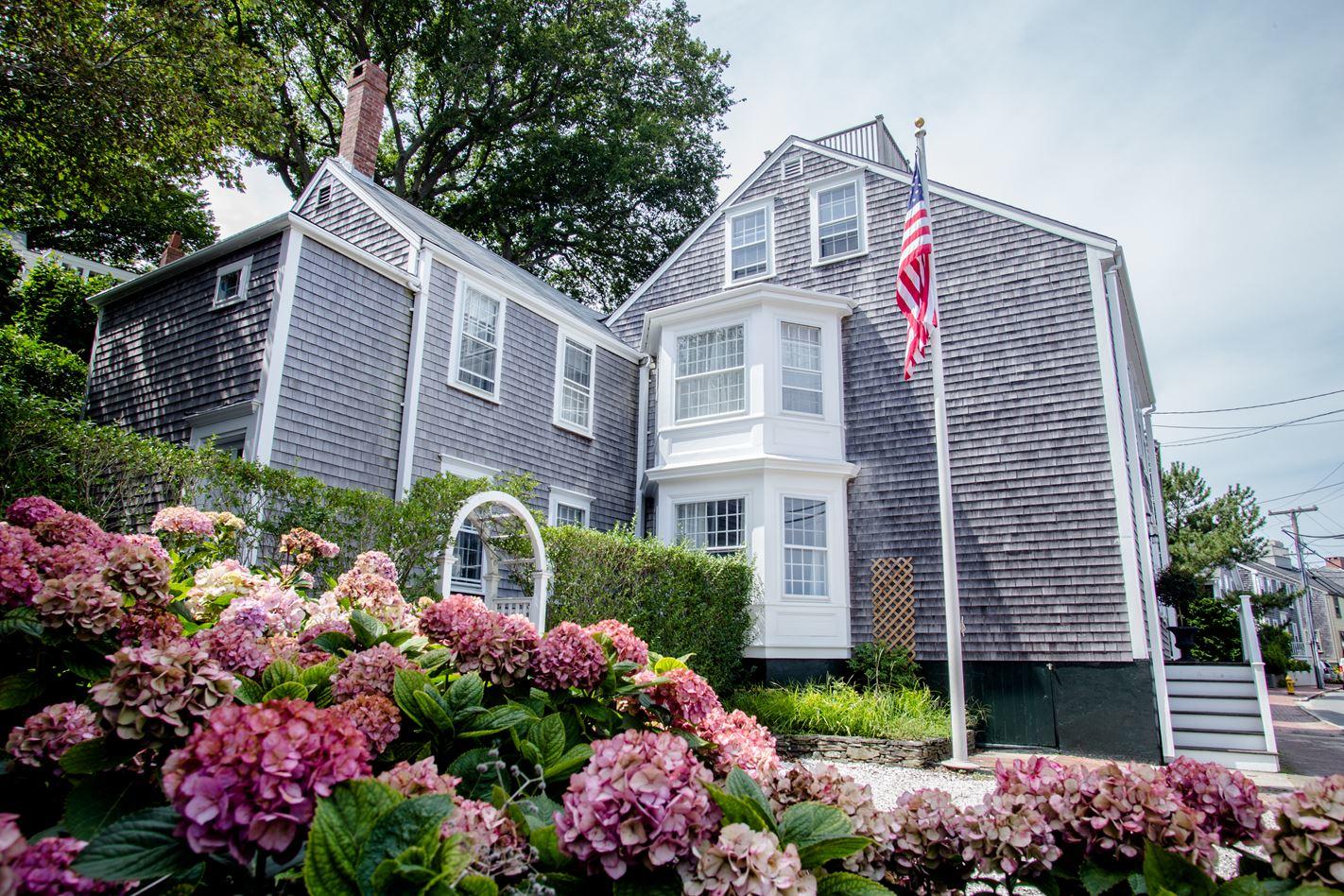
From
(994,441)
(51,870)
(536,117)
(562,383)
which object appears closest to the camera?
(51,870)

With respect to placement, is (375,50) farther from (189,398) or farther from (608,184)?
(189,398)

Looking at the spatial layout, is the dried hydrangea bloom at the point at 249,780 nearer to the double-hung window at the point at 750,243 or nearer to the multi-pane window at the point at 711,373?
the multi-pane window at the point at 711,373

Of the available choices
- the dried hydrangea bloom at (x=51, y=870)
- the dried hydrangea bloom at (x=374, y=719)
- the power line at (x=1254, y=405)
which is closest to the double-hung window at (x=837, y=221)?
the power line at (x=1254, y=405)

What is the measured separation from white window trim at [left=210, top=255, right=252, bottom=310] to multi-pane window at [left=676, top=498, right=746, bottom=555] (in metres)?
6.84

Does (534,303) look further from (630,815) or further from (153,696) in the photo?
(630,815)

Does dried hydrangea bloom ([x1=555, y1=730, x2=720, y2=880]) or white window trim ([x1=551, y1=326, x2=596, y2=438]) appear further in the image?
white window trim ([x1=551, y1=326, x2=596, y2=438])

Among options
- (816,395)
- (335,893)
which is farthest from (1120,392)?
(335,893)

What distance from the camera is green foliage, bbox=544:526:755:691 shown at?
28.0 feet

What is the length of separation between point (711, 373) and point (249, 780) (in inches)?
453

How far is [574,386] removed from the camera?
493 inches

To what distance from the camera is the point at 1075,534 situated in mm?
10023

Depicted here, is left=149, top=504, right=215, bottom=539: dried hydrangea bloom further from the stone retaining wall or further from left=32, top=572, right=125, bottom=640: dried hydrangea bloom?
the stone retaining wall

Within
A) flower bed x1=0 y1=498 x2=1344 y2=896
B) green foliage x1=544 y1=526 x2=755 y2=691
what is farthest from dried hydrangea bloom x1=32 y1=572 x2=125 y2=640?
green foliage x1=544 y1=526 x2=755 y2=691

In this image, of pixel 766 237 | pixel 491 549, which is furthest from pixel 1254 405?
pixel 491 549
